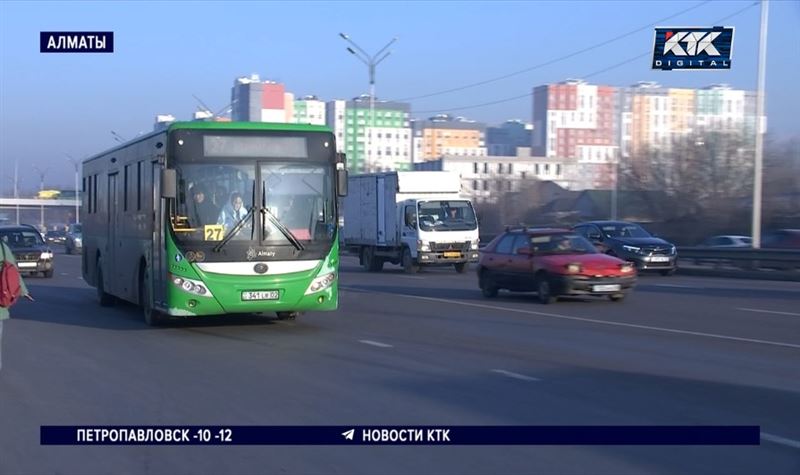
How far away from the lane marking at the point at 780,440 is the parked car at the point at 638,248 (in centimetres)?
2302

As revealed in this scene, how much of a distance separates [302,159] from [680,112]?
623 feet

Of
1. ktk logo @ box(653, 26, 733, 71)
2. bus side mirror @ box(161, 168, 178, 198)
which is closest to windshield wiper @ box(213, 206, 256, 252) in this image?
bus side mirror @ box(161, 168, 178, 198)

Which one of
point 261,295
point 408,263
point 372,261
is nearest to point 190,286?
point 261,295

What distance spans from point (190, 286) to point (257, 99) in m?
111

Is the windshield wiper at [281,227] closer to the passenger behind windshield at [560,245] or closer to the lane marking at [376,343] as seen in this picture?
the lane marking at [376,343]

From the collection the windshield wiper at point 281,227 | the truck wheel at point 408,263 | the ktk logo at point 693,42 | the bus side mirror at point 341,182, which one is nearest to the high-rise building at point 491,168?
the truck wheel at point 408,263

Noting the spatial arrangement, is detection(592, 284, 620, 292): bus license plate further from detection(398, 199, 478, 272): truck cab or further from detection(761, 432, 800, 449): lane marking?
detection(398, 199, 478, 272): truck cab

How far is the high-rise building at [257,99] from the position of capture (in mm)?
122125

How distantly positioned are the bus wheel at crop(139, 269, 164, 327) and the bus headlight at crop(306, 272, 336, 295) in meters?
2.91

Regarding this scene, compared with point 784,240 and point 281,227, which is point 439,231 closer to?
point 784,240

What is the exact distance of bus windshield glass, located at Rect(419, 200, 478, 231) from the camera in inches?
1335

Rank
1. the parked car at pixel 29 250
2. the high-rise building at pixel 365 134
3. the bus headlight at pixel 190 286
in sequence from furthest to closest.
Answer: the high-rise building at pixel 365 134
the parked car at pixel 29 250
the bus headlight at pixel 190 286

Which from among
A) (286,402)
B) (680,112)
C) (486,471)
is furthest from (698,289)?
(680,112)

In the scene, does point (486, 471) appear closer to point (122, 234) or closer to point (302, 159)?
point (302, 159)
